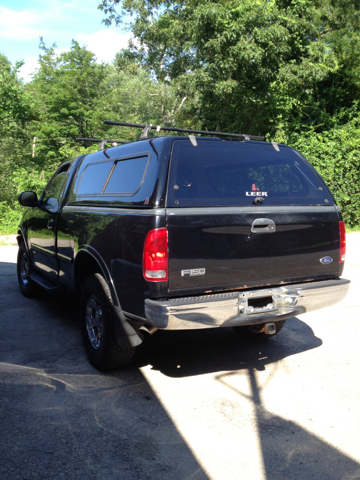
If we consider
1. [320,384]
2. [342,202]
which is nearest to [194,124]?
→ [342,202]

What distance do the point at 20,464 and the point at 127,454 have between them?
0.63 m

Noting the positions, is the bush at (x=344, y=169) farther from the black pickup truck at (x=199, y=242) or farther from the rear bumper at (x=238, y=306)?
the rear bumper at (x=238, y=306)

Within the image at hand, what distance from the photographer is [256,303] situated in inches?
141

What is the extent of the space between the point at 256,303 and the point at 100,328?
4.73 feet

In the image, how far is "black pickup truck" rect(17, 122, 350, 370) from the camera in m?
3.20

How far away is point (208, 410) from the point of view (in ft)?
10.8

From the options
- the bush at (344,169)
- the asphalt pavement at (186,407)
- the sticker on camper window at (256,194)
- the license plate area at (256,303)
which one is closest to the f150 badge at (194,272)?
the license plate area at (256,303)

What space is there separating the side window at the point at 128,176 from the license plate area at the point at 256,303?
1230 mm

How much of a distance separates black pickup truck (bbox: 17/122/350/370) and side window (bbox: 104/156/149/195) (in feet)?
0.04

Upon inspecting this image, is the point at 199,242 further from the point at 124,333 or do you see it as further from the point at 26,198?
the point at 26,198

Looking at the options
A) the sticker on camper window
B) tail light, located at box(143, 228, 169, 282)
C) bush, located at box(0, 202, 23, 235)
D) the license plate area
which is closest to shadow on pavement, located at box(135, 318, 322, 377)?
the license plate area


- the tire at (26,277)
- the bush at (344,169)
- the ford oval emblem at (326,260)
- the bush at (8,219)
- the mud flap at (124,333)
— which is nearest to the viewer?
the mud flap at (124,333)

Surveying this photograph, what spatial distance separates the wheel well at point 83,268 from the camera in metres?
4.11

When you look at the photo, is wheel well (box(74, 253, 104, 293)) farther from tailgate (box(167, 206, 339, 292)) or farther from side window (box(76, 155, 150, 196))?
tailgate (box(167, 206, 339, 292))
